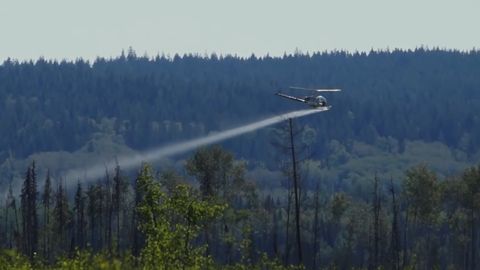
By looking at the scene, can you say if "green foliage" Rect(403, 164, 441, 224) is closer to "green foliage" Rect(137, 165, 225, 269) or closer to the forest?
the forest

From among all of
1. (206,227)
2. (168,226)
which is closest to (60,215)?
(206,227)

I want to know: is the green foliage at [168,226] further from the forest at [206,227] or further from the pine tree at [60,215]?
the pine tree at [60,215]

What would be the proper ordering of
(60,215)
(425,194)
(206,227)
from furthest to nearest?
1. (425,194)
2. (60,215)
3. (206,227)

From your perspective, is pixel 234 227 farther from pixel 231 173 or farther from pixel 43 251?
pixel 43 251

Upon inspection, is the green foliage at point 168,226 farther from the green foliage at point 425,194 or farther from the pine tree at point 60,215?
the green foliage at point 425,194

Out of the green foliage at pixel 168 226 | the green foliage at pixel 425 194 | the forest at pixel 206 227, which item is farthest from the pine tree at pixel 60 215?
the green foliage at pixel 168 226

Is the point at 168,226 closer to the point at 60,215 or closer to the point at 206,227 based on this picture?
the point at 206,227

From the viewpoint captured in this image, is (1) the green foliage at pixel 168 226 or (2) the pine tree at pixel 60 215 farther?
(2) the pine tree at pixel 60 215

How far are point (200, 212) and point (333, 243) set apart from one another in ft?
473

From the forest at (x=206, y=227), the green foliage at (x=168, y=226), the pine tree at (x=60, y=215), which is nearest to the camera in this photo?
the green foliage at (x=168, y=226)

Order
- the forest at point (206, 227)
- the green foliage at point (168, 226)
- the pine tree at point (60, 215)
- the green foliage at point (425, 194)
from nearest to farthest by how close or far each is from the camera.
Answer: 1. the green foliage at point (168, 226)
2. the forest at point (206, 227)
3. the pine tree at point (60, 215)
4. the green foliage at point (425, 194)

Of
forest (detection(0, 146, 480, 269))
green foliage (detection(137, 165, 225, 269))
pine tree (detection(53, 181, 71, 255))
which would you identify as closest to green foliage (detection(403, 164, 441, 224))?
forest (detection(0, 146, 480, 269))

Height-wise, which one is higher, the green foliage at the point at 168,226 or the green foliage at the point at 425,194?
the green foliage at the point at 168,226

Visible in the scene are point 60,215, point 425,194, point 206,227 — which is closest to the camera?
point 206,227
